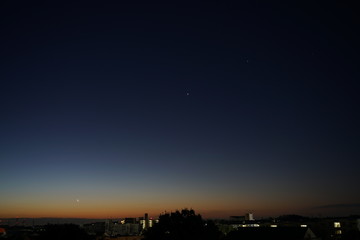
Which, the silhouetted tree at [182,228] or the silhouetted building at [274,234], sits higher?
the silhouetted tree at [182,228]

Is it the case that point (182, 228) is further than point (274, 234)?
No

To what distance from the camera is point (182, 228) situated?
1622 inches

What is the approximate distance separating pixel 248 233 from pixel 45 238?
133 feet

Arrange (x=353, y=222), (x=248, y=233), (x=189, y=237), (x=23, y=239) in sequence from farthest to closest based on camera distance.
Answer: (x=353, y=222) → (x=248, y=233) → (x=23, y=239) → (x=189, y=237)

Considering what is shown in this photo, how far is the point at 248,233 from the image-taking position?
6794 cm

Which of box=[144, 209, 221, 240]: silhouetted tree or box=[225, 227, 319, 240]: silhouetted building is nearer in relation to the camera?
box=[144, 209, 221, 240]: silhouetted tree

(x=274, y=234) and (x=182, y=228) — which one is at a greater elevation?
(x=182, y=228)

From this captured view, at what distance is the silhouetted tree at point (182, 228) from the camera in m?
40.8

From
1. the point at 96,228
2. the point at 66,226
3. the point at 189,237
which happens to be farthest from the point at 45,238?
the point at 96,228

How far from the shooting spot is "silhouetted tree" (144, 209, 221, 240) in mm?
40750

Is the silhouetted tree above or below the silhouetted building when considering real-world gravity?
above

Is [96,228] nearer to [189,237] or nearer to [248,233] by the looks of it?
[248,233]

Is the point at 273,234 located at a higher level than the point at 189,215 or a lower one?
lower

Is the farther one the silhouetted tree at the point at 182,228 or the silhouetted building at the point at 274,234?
the silhouetted building at the point at 274,234
